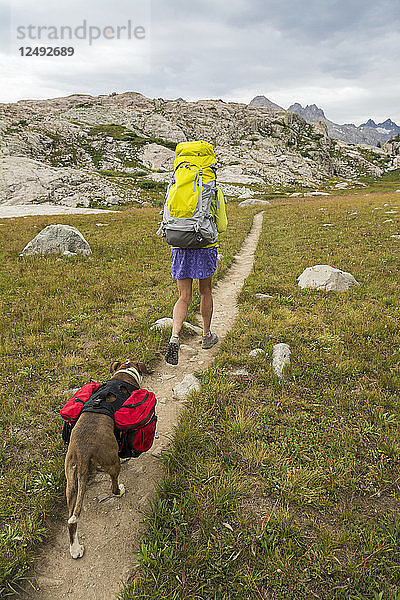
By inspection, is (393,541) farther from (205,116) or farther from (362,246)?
(205,116)

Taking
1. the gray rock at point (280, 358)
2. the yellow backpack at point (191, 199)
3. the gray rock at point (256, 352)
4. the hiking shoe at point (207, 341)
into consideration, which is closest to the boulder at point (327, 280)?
the gray rock at point (280, 358)

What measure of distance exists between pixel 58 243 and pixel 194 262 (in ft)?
39.3

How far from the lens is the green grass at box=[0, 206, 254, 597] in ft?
12.9

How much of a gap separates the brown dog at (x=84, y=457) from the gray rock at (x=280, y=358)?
11.5 feet

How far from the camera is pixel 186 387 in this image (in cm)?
625

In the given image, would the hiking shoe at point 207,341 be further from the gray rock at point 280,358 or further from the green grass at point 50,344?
the gray rock at point 280,358

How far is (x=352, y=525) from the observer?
11.8ft

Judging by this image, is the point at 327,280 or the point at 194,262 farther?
the point at 327,280

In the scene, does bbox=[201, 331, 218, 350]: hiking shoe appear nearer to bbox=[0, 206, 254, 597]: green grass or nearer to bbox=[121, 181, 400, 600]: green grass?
bbox=[121, 181, 400, 600]: green grass

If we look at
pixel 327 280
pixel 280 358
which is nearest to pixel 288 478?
pixel 280 358

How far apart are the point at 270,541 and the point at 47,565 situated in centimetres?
232

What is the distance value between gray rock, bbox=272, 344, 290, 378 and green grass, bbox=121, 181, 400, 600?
0.13m

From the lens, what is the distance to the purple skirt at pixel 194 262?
681cm

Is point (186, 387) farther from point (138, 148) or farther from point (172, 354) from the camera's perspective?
point (138, 148)
